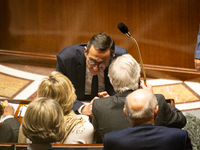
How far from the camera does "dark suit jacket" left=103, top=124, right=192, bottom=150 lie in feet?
4.67

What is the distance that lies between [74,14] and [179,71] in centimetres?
211

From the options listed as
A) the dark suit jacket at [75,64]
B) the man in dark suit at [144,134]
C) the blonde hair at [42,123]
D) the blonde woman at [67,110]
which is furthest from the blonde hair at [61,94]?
the dark suit jacket at [75,64]

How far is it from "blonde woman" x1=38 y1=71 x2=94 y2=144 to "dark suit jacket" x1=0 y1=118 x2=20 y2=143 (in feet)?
1.02

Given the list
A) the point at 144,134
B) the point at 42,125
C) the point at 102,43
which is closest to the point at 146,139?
the point at 144,134

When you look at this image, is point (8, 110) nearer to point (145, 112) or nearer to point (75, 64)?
point (75, 64)

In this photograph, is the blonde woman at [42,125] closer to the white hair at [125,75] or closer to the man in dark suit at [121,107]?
the man in dark suit at [121,107]

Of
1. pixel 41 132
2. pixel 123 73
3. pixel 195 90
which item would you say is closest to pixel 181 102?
pixel 195 90

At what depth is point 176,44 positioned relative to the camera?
4359mm

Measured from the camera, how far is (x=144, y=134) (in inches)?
56.6

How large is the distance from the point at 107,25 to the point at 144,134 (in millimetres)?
3325

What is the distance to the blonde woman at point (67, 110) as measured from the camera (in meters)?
1.77

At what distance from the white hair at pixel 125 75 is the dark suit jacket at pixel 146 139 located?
468mm

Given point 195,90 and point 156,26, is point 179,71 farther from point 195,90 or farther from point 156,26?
point 156,26

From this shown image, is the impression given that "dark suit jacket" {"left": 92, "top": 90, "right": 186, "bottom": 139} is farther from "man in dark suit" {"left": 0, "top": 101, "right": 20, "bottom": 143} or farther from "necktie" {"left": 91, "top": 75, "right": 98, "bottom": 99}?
"necktie" {"left": 91, "top": 75, "right": 98, "bottom": 99}
